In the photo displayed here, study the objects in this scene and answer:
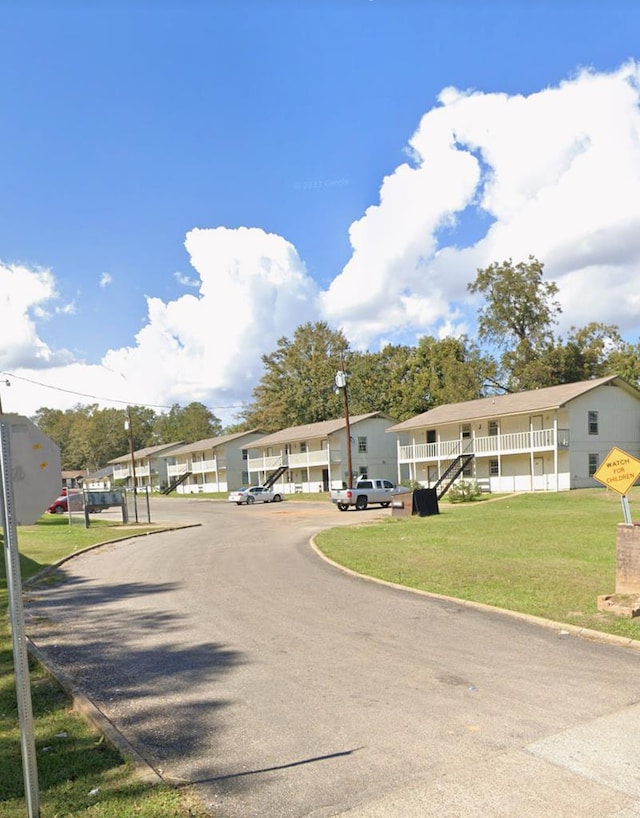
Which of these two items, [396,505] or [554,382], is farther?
[554,382]

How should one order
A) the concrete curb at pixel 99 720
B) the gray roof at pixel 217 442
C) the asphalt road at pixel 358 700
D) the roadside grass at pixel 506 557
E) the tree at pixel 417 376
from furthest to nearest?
the gray roof at pixel 217 442 < the tree at pixel 417 376 < the roadside grass at pixel 506 557 < the concrete curb at pixel 99 720 < the asphalt road at pixel 358 700

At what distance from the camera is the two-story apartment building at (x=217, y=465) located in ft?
231

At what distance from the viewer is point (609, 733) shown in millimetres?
4805

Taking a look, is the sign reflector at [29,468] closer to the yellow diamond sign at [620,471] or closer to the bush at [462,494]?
the yellow diamond sign at [620,471]

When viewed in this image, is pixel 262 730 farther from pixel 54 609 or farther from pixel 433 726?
pixel 54 609

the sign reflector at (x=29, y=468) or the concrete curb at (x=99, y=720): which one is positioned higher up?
the sign reflector at (x=29, y=468)

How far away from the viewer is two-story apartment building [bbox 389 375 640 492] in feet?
122

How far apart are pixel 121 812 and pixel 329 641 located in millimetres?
4141

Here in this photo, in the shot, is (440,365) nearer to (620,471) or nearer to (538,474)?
(538,474)

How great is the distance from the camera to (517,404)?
40.4m

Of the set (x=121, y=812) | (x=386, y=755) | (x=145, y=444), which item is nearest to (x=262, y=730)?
(x=386, y=755)

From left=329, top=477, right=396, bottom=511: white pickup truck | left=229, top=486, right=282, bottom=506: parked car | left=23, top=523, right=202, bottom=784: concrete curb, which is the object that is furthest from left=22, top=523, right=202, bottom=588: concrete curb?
left=229, top=486, right=282, bottom=506: parked car

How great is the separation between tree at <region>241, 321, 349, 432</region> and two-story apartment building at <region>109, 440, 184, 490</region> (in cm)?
1511

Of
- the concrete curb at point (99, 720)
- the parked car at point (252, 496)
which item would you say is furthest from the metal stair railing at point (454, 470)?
the concrete curb at point (99, 720)
